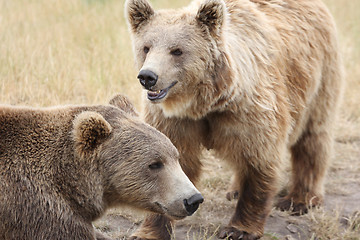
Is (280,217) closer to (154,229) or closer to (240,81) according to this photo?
(154,229)

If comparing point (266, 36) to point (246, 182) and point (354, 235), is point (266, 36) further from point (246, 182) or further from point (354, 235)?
point (354, 235)

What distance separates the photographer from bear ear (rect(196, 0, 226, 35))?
15.7ft

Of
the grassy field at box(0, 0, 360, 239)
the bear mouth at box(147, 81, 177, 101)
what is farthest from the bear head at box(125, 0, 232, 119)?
the grassy field at box(0, 0, 360, 239)

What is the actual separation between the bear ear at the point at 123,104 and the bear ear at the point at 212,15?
3.30ft

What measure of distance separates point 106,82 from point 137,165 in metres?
3.90

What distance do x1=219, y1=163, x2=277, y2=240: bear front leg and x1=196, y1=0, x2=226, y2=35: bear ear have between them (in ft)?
4.77

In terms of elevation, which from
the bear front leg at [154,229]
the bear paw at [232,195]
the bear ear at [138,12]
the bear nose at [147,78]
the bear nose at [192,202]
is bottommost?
the bear paw at [232,195]

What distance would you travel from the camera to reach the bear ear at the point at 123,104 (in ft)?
14.7

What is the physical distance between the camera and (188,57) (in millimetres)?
4789

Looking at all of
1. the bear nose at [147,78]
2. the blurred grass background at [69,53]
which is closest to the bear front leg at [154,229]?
the bear nose at [147,78]

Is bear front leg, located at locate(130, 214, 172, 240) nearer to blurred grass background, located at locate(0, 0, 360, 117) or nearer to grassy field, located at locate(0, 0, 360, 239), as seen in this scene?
grassy field, located at locate(0, 0, 360, 239)

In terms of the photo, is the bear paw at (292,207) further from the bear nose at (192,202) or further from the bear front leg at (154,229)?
the bear nose at (192,202)

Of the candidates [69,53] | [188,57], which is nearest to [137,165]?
[188,57]

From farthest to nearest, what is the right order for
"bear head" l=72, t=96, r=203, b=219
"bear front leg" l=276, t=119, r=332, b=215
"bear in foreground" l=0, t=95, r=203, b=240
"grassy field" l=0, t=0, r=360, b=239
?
"bear front leg" l=276, t=119, r=332, b=215, "grassy field" l=0, t=0, r=360, b=239, "bear head" l=72, t=96, r=203, b=219, "bear in foreground" l=0, t=95, r=203, b=240
